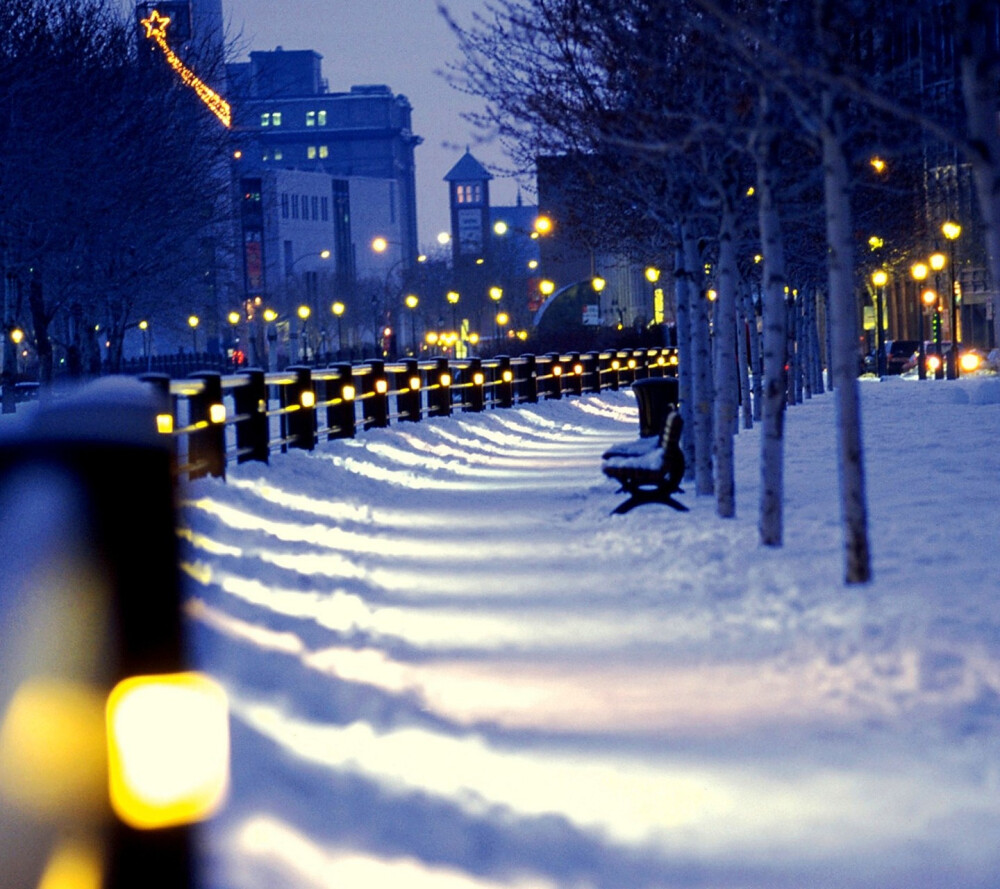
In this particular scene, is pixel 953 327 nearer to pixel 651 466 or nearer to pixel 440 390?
pixel 440 390

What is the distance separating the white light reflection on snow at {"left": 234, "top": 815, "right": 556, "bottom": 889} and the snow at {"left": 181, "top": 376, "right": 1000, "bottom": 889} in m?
0.01

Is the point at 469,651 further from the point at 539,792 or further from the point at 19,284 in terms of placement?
the point at 19,284

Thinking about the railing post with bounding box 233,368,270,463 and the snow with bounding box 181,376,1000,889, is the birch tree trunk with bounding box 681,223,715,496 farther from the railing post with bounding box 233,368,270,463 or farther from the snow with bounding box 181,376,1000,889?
the railing post with bounding box 233,368,270,463

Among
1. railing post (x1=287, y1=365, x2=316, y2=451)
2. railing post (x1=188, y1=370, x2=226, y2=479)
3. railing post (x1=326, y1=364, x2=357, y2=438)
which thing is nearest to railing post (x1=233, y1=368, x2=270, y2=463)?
railing post (x1=188, y1=370, x2=226, y2=479)

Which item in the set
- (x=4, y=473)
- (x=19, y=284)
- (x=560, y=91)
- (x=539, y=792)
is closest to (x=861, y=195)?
(x=560, y=91)

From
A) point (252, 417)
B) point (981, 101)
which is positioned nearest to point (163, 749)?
point (981, 101)

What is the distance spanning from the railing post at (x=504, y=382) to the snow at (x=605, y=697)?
24.0 metres

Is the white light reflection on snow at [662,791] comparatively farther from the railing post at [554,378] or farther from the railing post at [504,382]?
the railing post at [554,378]

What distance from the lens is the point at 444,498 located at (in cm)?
2016

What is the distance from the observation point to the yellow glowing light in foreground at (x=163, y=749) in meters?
3.40

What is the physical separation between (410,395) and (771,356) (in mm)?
18959

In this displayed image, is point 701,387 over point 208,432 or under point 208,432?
over

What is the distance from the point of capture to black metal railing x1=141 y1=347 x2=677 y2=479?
17.9 m

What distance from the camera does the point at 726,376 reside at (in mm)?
15938
